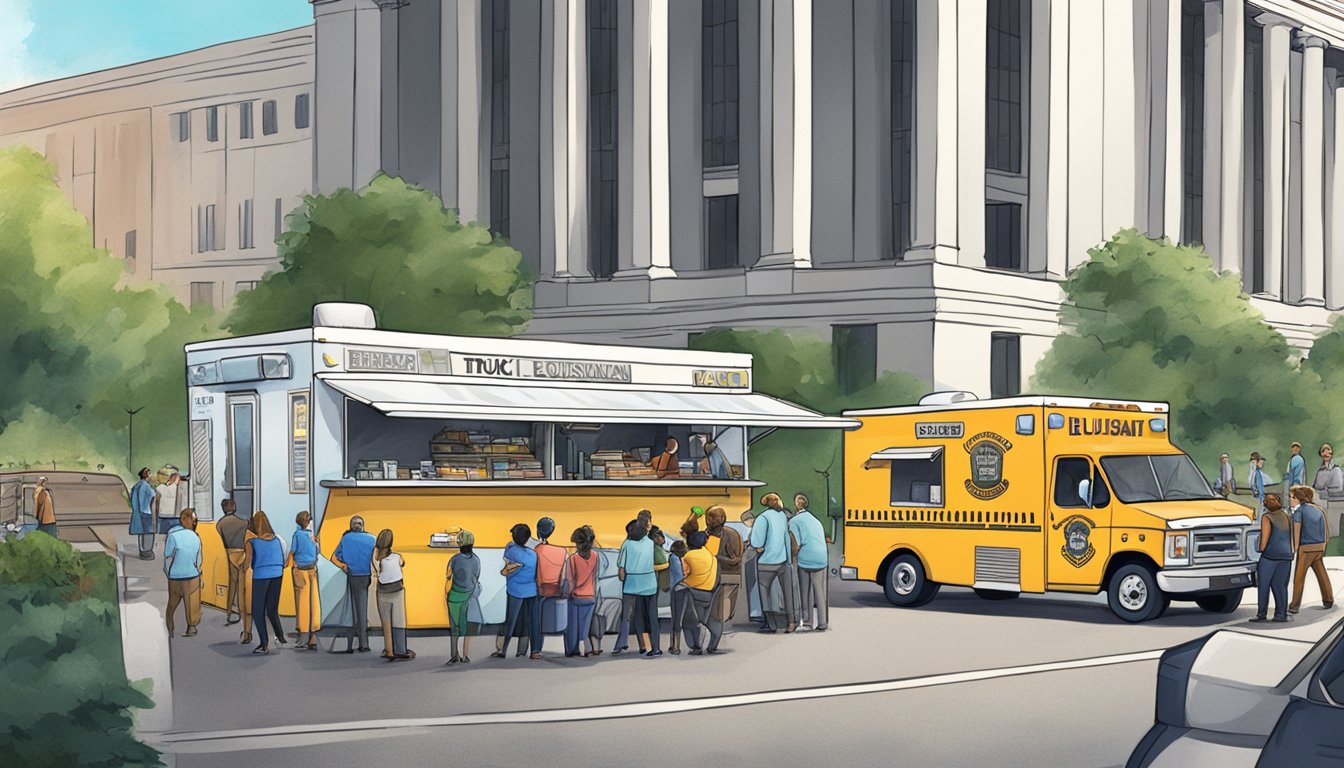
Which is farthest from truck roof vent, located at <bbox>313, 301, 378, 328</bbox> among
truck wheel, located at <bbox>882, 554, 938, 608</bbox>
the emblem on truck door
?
truck wheel, located at <bbox>882, 554, 938, 608</bbox>

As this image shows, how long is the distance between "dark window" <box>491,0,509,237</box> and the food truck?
39.6m

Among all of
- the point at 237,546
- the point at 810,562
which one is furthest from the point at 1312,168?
the point at 237,546

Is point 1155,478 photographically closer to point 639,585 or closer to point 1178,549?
point 1178,549

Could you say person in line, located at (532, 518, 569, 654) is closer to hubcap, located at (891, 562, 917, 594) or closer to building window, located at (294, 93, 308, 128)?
hubcap, located at (891, 562, 917, 594)

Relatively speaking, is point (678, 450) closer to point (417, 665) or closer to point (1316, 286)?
point (417, 665)

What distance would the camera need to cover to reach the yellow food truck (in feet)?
70.7

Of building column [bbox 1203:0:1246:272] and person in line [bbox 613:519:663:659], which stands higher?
building column [bbox 1203:0:1246:272]

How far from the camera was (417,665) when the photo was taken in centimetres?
1761

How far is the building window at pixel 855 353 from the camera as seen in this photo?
49.7 m

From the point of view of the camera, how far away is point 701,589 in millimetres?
18141

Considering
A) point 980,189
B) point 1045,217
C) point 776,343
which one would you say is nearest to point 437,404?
point 776,343

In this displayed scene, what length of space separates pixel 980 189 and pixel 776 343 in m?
10.2

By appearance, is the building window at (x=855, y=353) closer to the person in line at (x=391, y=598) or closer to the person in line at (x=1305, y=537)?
the person in line at (x=1305, y=537)

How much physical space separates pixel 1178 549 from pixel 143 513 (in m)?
20.2
